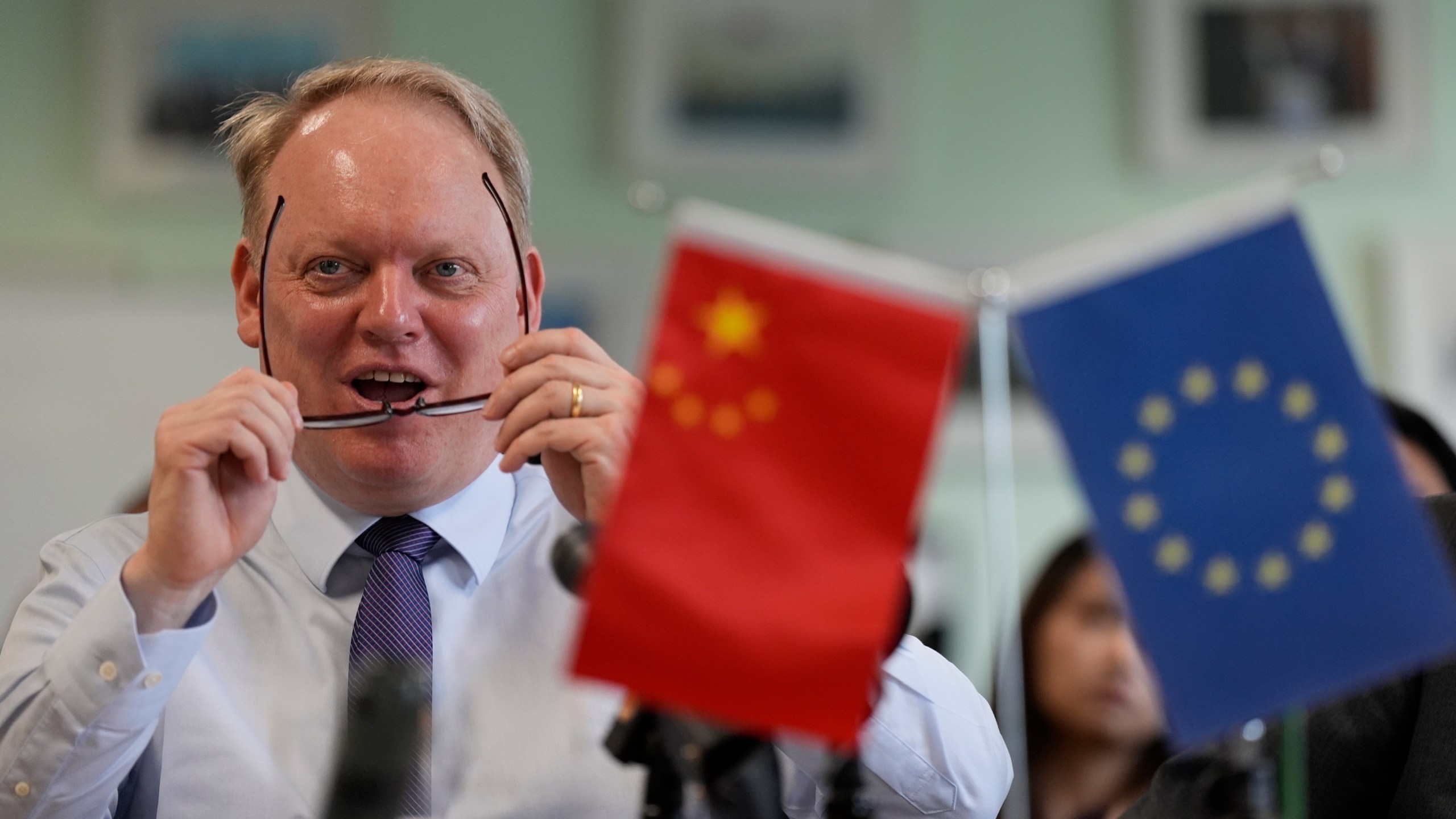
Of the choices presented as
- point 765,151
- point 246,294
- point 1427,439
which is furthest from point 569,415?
point 765,151

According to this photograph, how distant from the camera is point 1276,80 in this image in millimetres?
3117

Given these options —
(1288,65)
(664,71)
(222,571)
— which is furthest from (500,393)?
(1288,65)

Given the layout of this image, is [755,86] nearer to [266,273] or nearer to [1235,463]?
[266,273]

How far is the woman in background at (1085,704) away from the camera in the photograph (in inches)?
103

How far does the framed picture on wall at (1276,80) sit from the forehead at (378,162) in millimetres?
2034

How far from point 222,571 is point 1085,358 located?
723mm

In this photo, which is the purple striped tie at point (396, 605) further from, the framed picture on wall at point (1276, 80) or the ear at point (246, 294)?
the framed picture on wall at point (1276, 80)

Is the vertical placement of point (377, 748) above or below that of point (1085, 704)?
above

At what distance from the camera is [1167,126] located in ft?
10.2

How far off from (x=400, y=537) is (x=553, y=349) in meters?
0.35

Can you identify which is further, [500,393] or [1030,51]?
[1030,51]

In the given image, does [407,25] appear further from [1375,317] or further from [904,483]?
[904,483]

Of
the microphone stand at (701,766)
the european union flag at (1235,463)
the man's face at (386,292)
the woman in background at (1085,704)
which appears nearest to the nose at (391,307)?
the man's face at (386,292)

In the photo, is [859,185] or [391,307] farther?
[859,185]
